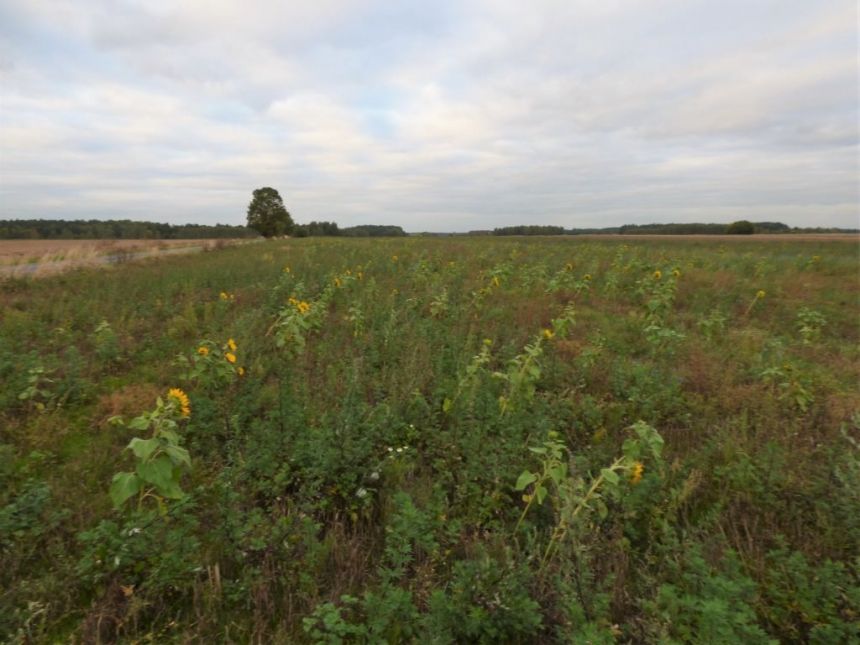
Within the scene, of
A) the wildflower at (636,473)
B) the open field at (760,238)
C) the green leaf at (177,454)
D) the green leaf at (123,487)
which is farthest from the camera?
the open field at (760,238)

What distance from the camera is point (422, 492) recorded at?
9.05 feet

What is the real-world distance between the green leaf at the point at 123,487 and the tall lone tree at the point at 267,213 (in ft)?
185

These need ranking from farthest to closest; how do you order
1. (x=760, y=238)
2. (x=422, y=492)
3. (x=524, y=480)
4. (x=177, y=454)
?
(x=760, y=238) → (x=422, y=492) → (x=524, y=480) → (x=177, y=454)

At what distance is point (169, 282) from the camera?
963cm

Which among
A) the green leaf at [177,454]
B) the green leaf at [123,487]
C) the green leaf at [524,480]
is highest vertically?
the green leaf at [177,454]

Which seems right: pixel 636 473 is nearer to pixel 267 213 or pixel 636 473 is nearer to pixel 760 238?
pixel 760 238

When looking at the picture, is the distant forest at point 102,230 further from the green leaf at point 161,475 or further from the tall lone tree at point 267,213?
the green leaf at point 161,475

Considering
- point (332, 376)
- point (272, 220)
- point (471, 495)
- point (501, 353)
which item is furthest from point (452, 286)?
point (272, 220)

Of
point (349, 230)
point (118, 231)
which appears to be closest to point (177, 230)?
point (118, 231)

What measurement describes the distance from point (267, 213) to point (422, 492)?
57022 mm

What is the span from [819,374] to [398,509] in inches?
207

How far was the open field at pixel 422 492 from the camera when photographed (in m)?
1.93

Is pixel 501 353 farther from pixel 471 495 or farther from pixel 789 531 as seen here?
pixel 789 531

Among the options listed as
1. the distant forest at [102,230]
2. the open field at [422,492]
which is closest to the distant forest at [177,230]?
the distant forest at [102,230]
